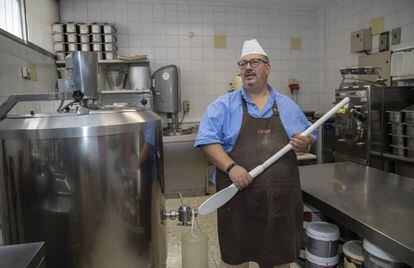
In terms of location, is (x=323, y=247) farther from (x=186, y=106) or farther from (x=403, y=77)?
(x=186, y=106)

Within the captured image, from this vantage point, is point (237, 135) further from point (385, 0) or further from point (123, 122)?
point (385, 0)

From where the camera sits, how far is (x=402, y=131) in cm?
271

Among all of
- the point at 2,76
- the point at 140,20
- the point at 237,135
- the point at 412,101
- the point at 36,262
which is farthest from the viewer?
the point at 140,20

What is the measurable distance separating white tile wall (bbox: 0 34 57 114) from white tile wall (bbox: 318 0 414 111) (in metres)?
3.66

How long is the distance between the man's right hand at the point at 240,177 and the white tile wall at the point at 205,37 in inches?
115

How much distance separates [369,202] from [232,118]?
0.77 metres

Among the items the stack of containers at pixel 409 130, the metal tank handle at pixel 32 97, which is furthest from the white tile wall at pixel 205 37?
the metal tank handle at pixel 32 97

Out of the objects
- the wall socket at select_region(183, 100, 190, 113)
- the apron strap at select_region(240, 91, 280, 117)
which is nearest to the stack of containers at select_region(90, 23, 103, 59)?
the wall socket at select_region(183, 100, 190, 113)

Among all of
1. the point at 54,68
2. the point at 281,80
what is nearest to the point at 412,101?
the point at 281,80

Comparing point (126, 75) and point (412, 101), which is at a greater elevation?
point (126, 75)

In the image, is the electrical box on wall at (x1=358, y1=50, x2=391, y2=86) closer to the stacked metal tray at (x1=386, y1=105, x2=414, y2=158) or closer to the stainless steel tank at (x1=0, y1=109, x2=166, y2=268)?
the stacked metal tray at (x1=386, y1=105, x2=414, y2=158)

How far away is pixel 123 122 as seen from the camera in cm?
99

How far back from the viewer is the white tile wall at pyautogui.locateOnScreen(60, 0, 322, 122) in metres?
3.91

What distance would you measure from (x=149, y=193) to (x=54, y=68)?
9.57 feet
